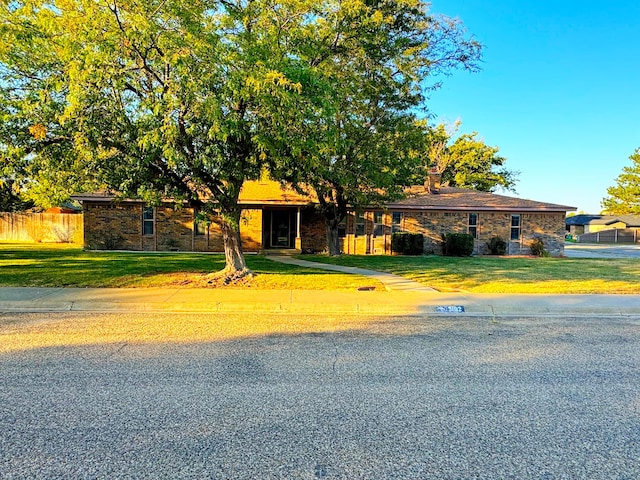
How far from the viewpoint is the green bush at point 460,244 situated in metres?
22.7

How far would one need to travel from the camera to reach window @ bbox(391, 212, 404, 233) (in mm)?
23672

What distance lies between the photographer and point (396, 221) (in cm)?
2370

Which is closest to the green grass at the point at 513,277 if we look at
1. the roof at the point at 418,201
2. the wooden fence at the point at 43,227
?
the roof at the point at 418,201

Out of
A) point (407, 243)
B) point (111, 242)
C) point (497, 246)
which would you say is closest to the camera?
point (111, 242)

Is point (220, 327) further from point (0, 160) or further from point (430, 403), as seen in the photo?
point (0, 160)

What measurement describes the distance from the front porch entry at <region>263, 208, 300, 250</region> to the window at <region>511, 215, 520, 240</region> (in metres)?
11.8

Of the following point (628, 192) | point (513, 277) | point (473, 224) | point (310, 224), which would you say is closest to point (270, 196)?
point (310, 224)

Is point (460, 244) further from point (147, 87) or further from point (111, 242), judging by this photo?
point (111, 242)

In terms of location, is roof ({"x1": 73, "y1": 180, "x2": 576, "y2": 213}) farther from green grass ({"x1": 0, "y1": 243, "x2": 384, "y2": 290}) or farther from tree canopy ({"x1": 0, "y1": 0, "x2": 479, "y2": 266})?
tree canopy ({"x1": 0, "y1": 0, "x2": 479, "y2": 266})

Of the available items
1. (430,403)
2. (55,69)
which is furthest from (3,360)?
(55,69)

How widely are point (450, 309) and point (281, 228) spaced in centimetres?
1620

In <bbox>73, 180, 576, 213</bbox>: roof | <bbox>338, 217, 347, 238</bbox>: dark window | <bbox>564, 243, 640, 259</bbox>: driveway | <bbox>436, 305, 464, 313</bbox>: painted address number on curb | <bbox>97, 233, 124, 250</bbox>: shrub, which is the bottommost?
<bbox>436, 305, 464, 313</bbox>: painted address number on curb

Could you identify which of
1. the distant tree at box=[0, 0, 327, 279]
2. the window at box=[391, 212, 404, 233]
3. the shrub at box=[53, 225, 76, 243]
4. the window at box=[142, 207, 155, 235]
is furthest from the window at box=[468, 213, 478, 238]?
the shrub at box=[53, 225, 76, 243]

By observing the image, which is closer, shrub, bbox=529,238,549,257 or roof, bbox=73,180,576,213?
roof, bbox=73,180,576,213
